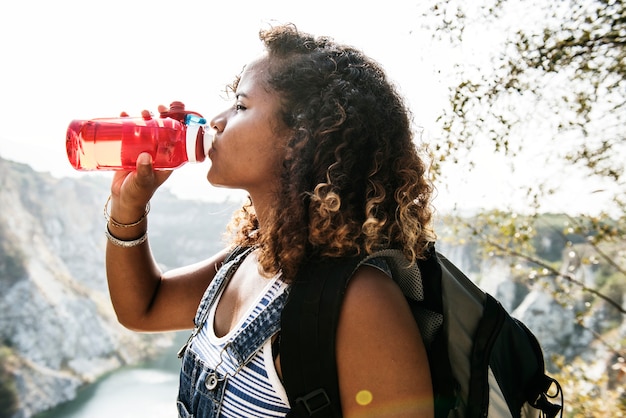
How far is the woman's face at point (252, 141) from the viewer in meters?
1.04

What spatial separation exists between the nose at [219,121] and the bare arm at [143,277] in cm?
23

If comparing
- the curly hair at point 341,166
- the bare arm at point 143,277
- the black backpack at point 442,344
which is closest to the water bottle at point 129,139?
the bare arm at point 143,277

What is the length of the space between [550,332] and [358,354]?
1114cm

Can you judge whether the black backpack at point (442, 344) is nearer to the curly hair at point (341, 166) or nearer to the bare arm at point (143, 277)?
the curly hair at point (341, 166)

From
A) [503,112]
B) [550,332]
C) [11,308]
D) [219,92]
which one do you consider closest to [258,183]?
[219,92]

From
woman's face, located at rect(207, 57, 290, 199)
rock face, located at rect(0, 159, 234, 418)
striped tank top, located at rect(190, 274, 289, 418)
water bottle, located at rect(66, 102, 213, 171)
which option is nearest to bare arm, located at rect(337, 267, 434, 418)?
striped tank top, located at rect(190, 274, 289, 418)

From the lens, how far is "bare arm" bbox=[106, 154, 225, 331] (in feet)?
4.10

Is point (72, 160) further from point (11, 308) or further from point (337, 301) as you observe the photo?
point (11, 308)

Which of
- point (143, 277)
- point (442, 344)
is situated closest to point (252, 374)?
point (442, 344)

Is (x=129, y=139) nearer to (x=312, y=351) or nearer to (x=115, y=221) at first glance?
(x=115, y=221)

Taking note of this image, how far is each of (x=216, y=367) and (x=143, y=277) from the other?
19.7 inches

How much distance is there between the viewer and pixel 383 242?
94 cm

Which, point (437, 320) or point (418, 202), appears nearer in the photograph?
point (437, 320)

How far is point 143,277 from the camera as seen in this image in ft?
4.31
